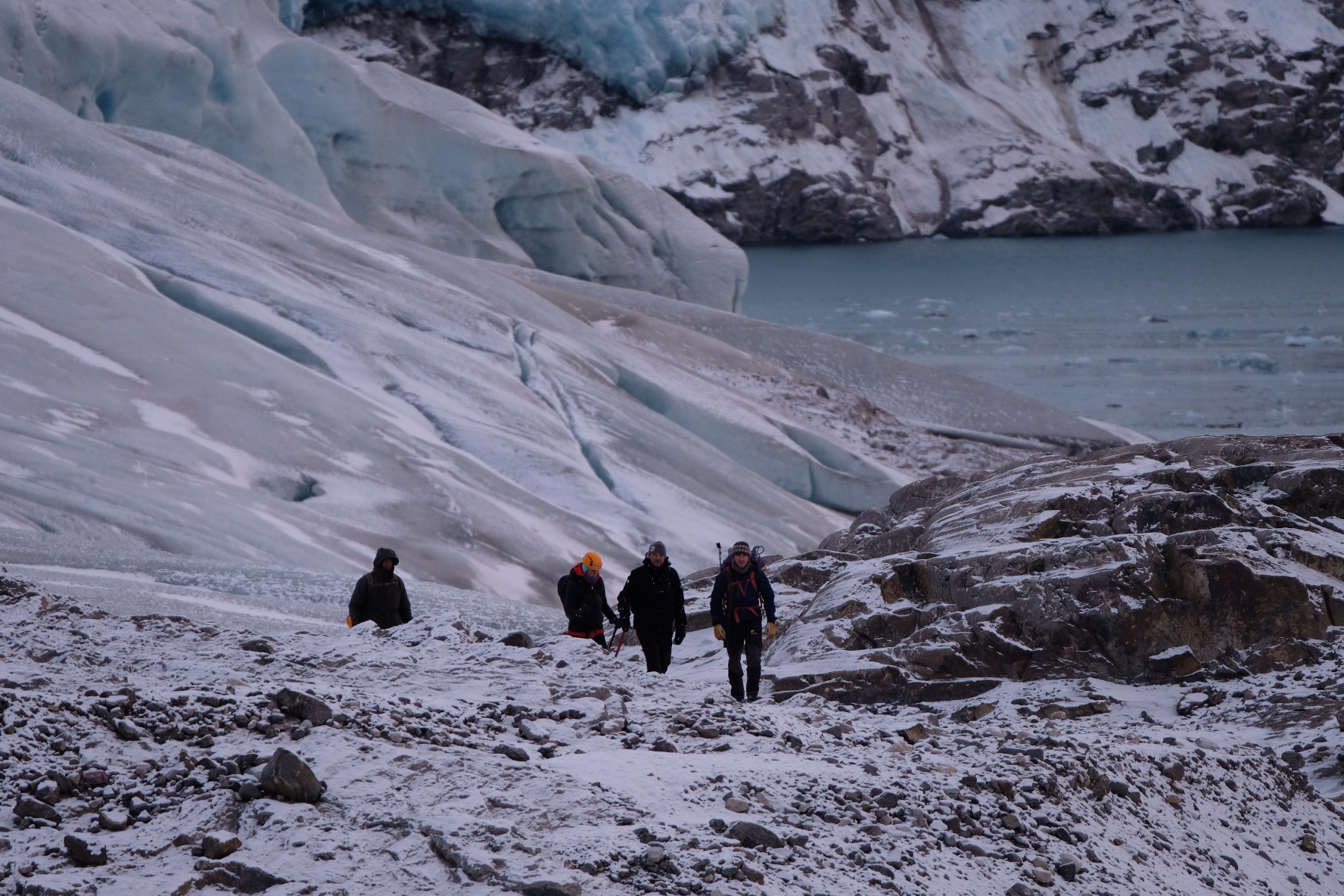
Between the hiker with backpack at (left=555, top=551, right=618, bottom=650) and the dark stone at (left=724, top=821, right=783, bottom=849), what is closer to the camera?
the dark stone at (left=724, top=821, right=783, bottom=849)

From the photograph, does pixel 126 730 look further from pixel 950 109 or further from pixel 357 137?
pixel 950 109

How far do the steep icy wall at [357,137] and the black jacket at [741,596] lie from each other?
13185 millimetres

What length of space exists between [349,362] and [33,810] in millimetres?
9409

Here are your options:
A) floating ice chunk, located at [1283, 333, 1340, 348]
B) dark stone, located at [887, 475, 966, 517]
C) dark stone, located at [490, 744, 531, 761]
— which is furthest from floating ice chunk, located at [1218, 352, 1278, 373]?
dark stone, located at [490, 744, 531, 761]

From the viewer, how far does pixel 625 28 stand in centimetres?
4275

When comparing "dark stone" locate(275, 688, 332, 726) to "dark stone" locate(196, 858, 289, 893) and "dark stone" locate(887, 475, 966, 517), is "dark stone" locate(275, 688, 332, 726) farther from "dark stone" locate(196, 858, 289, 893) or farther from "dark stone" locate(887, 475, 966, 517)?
"dark stone" locate(887, 475, 966, 517)

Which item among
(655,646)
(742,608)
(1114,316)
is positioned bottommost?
(655,646)

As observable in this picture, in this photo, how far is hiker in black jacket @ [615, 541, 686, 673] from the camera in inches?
234

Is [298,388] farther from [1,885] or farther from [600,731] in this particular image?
[1,885]


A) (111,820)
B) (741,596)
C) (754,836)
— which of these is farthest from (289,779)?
(741,596)

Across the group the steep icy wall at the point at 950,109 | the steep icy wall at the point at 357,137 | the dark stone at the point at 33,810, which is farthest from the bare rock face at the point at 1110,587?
the steep icy wall at the point at 950,109

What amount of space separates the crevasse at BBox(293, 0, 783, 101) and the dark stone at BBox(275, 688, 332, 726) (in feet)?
128

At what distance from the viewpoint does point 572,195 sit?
72.4 ft

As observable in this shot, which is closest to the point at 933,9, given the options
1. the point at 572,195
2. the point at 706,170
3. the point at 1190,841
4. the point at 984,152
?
the point at 984,152
